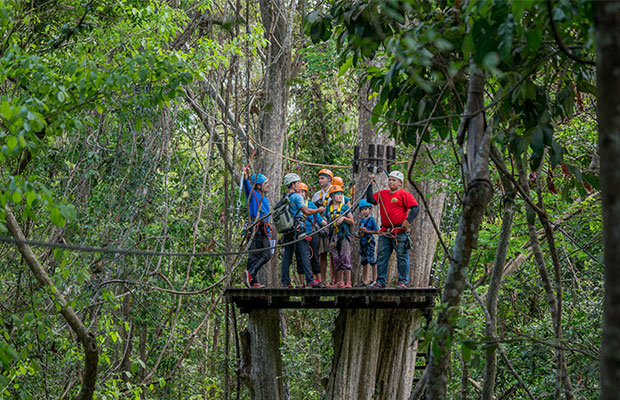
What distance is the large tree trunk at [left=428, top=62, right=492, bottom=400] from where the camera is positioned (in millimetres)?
3193

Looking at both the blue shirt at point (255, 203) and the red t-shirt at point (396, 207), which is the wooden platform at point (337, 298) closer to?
the red t-shirt at point (396, 207)

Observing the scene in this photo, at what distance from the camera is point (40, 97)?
189 inches

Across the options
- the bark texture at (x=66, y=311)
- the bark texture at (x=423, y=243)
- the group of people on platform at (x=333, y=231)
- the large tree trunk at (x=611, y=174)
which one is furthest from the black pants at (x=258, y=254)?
the large tree trunk at (x=611, y=174)

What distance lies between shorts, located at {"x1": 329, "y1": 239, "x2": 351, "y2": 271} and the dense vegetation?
1160mm

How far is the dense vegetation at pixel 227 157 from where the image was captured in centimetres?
343

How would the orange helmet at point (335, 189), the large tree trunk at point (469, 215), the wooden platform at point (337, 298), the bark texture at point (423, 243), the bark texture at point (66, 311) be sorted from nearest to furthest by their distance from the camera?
the large tree trunk at point (469, 215)
the bark texture at point (66, 311)
the wooden platform at point (337, 298)
the orange helmet at point (335, 189)
the bark texture at point (423, 243)

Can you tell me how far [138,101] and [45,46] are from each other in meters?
2.12

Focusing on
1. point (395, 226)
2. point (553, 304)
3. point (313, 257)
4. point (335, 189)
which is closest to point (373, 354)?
point (313, 257)

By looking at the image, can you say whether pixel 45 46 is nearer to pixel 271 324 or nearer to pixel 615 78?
pixel 271 324

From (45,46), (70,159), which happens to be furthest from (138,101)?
(70,159)

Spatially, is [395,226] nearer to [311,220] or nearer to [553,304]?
[311,220]

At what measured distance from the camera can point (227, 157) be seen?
309 inches

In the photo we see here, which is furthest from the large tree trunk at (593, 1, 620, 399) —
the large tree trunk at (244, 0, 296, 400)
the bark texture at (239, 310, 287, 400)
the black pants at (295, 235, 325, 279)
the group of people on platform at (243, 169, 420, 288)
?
the bark texture at (239, 310, 287, 400)

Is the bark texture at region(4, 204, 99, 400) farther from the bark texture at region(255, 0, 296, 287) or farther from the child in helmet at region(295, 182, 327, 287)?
the bark texture at region(255, 0, 296, 287)
